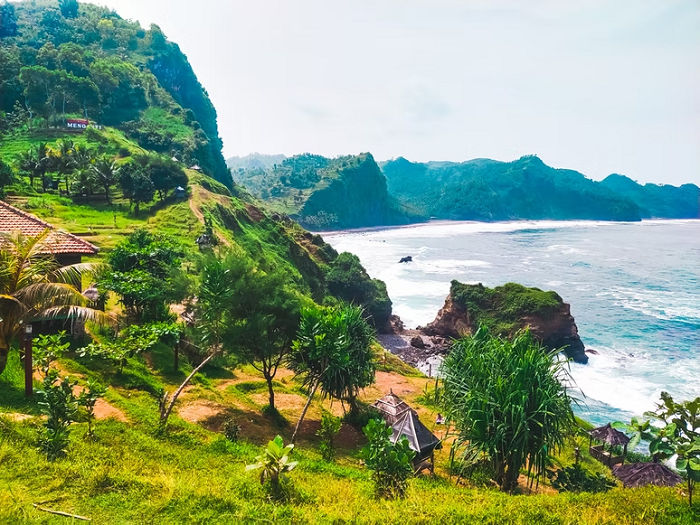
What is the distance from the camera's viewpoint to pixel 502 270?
9575 centimetres

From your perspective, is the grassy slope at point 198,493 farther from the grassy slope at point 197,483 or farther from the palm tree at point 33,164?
the palm tree at point 33,164

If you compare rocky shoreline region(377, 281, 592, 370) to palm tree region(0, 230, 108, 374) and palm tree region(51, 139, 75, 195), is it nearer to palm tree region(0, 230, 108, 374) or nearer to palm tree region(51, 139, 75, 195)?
palm tree region(0, 230, 108, 374)

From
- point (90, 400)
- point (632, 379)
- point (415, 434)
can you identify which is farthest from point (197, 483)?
point (632, 379)

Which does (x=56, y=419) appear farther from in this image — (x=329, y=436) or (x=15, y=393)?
(x=329, y=436)

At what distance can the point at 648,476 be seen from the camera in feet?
62.6

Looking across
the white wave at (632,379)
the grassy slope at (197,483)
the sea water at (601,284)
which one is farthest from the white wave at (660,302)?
the grassy slope at (197,483)

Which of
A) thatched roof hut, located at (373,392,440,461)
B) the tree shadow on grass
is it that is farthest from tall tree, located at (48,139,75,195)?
thatched roof hut, located at (373,392,440,461)

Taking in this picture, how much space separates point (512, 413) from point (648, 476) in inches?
477

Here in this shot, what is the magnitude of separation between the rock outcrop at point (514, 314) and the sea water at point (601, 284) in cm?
403

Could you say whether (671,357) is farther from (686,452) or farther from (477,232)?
(477,232)

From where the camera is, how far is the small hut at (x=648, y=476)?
1872 cm

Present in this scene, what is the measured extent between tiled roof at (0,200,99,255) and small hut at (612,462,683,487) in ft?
86.9

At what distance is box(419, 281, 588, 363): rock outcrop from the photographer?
49.8 m

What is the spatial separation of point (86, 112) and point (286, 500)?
352 feet
